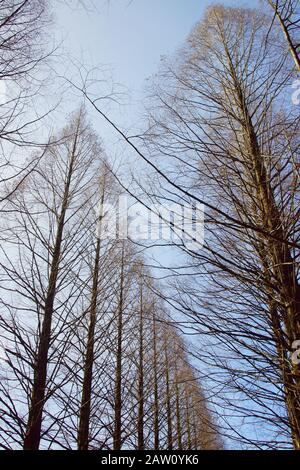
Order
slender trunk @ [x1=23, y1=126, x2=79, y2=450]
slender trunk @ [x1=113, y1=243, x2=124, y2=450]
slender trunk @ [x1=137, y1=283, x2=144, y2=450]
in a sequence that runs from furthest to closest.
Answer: slender trunk @ [x1=137, y1=283, x2=144, y2=450], slender trunk @ [x1=113, y1=243, x2=124, y2=450], slender trunk @ [x1=23, y1=126, x2=79, y2=450]

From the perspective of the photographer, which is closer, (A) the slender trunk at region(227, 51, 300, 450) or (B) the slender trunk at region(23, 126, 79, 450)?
(A) the slender trunk at region(227, 51, 300, 450)

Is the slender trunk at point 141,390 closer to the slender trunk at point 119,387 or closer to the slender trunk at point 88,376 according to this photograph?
the slender trunk at point 119,387

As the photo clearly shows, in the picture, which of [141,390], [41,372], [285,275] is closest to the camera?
[285,275]

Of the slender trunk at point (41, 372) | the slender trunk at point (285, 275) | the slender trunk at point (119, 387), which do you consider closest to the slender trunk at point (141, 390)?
the slender trunk at point (119, 387)

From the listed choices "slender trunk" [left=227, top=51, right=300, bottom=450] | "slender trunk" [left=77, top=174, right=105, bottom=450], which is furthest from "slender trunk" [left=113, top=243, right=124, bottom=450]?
"slender trunk" [left=227, top=51, right=300, bottom=450]

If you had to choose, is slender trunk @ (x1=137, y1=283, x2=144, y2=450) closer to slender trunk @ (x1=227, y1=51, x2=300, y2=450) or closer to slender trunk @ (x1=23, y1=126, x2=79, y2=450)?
slender trunk @ (x1=23, y1=126, x2=79, y2=450)

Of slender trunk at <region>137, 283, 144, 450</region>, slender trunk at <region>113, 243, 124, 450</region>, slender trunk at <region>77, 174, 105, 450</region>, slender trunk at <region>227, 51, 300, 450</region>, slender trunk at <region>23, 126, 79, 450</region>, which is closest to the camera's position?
slender trunk at <region>227, 51, 300, 450</region>

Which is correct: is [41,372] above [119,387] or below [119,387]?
below

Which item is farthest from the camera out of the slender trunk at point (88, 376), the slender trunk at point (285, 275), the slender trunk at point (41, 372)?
the slender trunk at point (88, 376)

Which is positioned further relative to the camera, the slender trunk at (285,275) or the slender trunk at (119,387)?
the slender trunk at (119,387)

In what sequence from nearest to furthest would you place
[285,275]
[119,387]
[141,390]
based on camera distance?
[285,275]
[119,387]
[141,390]

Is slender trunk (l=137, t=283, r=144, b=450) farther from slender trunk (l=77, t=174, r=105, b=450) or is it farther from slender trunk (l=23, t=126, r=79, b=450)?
slender trunk (l=23, t=126, r=79, b=450)

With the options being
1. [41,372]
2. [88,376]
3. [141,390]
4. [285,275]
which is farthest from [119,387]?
[285,275]

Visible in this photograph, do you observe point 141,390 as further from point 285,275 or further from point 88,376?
point 285,275
